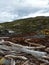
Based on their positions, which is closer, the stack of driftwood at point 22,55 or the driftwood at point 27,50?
the stack of driftwood at point 22,55

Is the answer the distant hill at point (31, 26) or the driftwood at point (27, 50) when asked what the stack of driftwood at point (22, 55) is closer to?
the driftwood at point (27, 50)

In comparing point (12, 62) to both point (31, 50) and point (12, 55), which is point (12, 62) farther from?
point (31, 50)

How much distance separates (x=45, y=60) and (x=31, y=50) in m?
2.82

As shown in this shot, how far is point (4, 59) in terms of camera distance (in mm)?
18750

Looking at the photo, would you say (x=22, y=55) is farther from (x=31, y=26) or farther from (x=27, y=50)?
(x=31, y=26)

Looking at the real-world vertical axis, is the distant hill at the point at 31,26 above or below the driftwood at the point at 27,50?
below

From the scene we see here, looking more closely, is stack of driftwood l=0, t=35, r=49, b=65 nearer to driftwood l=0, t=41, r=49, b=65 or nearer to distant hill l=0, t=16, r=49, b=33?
driftwood l=0, t=41, r=49, b=65

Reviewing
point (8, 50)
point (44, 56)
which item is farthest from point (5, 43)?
point (44, 56)

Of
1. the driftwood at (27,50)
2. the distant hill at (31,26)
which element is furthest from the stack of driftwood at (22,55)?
the distant hill at (31,26)

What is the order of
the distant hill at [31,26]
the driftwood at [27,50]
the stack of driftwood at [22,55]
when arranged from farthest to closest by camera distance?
1. the distant hill at [31,26]
2. the driftwood at [27,50]
3. the stack of driftwood at [22,55]

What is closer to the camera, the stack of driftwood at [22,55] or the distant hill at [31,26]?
the stack of driftwood at [22,55]

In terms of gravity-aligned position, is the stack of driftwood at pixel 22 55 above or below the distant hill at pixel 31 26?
above

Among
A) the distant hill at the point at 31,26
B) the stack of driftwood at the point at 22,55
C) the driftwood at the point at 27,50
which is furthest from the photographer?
the distant hill at the point at 31,26

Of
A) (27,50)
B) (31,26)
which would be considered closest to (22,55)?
(27,50)
